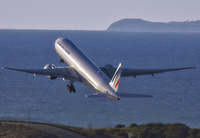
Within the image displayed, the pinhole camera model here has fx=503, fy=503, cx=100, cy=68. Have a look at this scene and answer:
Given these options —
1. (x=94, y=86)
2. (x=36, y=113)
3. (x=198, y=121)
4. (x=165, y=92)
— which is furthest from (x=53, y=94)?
(x=94, y=86)

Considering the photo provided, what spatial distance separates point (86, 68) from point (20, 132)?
95.4 ft

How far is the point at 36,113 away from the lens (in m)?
155

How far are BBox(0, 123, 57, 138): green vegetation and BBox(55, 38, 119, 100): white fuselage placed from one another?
18.5 metres

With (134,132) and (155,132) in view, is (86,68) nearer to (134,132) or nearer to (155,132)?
(134,132)

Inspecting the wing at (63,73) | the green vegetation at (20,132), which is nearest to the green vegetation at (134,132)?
the green vegetation at (20,132)

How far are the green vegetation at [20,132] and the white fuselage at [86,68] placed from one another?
1852cm

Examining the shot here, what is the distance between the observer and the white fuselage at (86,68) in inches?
3027

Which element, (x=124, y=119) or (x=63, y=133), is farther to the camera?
(x=124, y=119)

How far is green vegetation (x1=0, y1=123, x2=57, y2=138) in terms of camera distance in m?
104

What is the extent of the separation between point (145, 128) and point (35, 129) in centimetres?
2407

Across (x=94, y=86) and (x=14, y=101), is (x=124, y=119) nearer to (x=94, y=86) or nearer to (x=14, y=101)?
(x=14, y=101)

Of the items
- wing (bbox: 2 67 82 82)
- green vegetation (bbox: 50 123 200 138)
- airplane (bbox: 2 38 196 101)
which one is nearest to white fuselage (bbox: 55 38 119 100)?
airplane (bbox: 2 38 196 101)

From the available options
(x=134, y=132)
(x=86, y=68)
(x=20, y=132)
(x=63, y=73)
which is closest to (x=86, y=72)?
(x=86, y=68)

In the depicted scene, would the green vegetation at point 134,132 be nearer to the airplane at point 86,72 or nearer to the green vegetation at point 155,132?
the green vegetation at point 155,132
